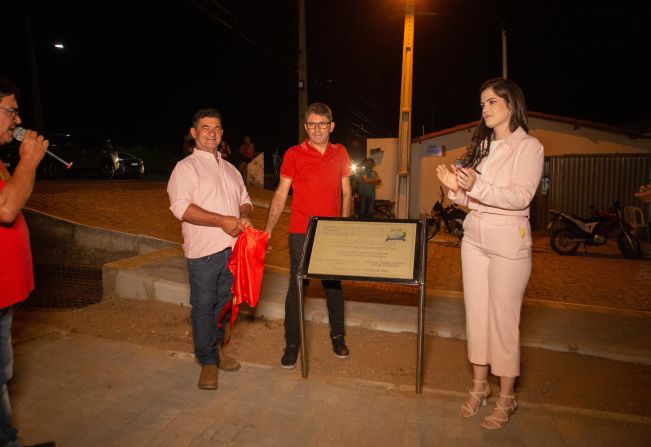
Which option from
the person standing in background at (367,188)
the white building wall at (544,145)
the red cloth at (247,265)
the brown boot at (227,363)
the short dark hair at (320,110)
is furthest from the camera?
the white building wall at (544,145)

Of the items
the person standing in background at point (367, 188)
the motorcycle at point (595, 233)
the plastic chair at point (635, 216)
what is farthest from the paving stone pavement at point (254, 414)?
the person standing in background at point (367, 188)

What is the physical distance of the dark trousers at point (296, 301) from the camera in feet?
12.7

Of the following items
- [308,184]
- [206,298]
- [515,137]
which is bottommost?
[206,298]

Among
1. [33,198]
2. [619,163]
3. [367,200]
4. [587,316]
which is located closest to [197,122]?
[587,316]

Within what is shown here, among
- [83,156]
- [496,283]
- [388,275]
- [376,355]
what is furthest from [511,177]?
[83,156]

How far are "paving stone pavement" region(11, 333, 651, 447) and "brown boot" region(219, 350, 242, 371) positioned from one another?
0.22 ft

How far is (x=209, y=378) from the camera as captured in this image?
3.51 m

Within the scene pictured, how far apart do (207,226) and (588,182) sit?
1243 cm

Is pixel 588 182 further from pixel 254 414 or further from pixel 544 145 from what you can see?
pixel 254 414

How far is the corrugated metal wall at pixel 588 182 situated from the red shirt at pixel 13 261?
44.1 ft

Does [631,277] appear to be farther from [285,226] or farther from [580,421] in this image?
[285,226]

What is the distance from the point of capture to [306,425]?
9.95 ft

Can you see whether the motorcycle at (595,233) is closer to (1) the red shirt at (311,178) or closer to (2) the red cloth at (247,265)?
(1) the red shirt at (311,178)

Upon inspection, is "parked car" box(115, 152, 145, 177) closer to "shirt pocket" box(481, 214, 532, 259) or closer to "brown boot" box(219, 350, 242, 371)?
"brown boot" box(219, 350, 242, 371)
